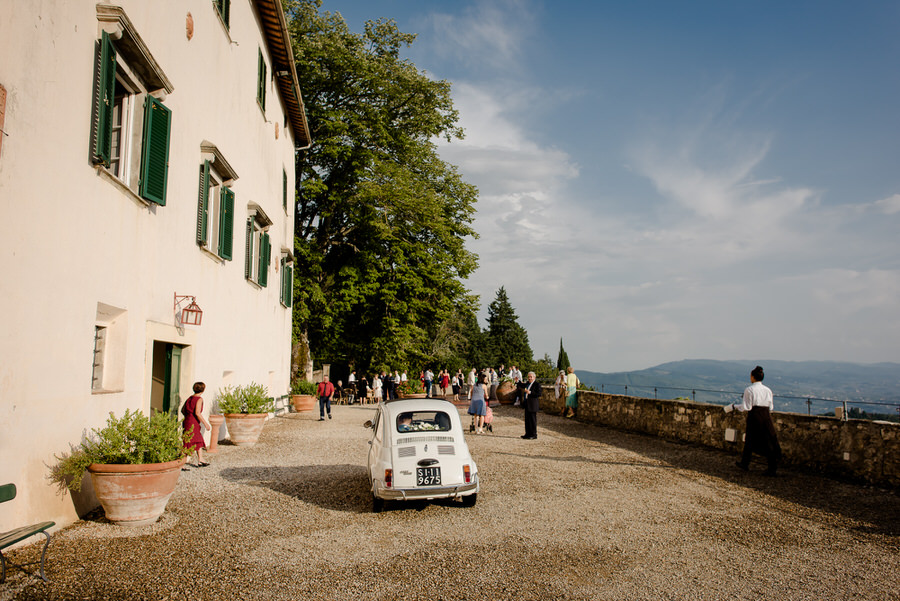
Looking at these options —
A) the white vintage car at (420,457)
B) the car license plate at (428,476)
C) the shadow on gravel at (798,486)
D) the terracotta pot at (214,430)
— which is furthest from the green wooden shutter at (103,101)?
the shadow on gravel at (798,486)

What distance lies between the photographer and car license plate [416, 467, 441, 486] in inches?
306

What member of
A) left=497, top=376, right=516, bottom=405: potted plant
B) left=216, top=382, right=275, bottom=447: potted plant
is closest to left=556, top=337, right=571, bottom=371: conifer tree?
left=497, top=376, right=516, bottom=405: potted plant

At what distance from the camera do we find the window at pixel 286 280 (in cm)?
2247

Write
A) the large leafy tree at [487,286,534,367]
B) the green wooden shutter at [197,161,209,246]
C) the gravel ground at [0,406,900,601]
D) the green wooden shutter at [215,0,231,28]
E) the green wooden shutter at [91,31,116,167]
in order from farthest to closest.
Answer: the large leafy tree at [487,286,534,367]
the green wooden shutter at [215,0,231,28]
the green wooden shutter at [197,161,209,246]
the green wooden shutter at [91,31,116,167]
the gravel ground at [0,406,900,601]

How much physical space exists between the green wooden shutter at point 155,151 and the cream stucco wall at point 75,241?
0.25 meters

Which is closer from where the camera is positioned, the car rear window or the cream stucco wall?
the cream stucco wall

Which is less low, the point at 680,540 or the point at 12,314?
the point at 12,314

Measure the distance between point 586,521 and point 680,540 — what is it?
1.12 m

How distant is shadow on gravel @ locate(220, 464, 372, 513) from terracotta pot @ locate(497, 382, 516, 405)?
1883 centimetres

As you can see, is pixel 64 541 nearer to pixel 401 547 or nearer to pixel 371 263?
pixel 401 547

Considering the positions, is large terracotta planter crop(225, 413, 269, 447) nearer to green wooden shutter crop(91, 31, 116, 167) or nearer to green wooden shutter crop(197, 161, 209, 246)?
green wooden shutter crop(197, 161, 209, 246)

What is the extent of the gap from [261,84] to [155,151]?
363 inches

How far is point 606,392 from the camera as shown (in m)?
20.5

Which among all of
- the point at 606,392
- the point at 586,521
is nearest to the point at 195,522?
the point at 586,521
